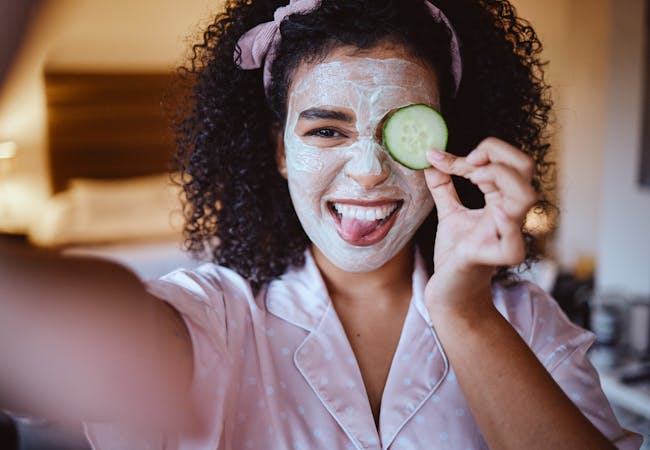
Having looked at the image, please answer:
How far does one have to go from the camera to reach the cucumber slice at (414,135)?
1123 mm

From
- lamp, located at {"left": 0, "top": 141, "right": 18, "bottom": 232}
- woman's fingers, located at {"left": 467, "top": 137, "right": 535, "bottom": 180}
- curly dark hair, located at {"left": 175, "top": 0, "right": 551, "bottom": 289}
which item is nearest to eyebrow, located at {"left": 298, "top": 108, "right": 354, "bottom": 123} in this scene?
curly dark hair, located at {"left": 175, "top": 0, "right": 551, "bottom": 289}

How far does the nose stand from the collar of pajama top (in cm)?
27

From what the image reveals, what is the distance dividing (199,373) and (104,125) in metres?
5.00

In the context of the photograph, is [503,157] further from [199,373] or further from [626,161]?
[626,161]

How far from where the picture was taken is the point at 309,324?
1246 millimetres

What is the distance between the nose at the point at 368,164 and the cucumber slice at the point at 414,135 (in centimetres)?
3

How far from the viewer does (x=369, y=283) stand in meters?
1.35

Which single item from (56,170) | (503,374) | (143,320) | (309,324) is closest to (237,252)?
(309,324)

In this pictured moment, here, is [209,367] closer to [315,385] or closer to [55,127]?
[315,385]

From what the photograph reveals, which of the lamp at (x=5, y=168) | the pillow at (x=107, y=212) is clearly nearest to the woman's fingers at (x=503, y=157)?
the pillow at (x=107, y=212)

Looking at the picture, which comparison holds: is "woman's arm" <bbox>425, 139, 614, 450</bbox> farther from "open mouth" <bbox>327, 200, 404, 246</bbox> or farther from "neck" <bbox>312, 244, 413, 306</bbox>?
"neck" <bbox>312, 244, 413, 306</bbox>

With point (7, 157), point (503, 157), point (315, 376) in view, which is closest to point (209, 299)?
point (315, 376)

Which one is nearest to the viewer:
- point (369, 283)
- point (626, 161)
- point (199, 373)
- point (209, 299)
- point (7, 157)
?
point (199, 373)

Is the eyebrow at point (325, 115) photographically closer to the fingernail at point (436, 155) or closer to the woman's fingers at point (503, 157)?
the fingernail at point (436, 155)
